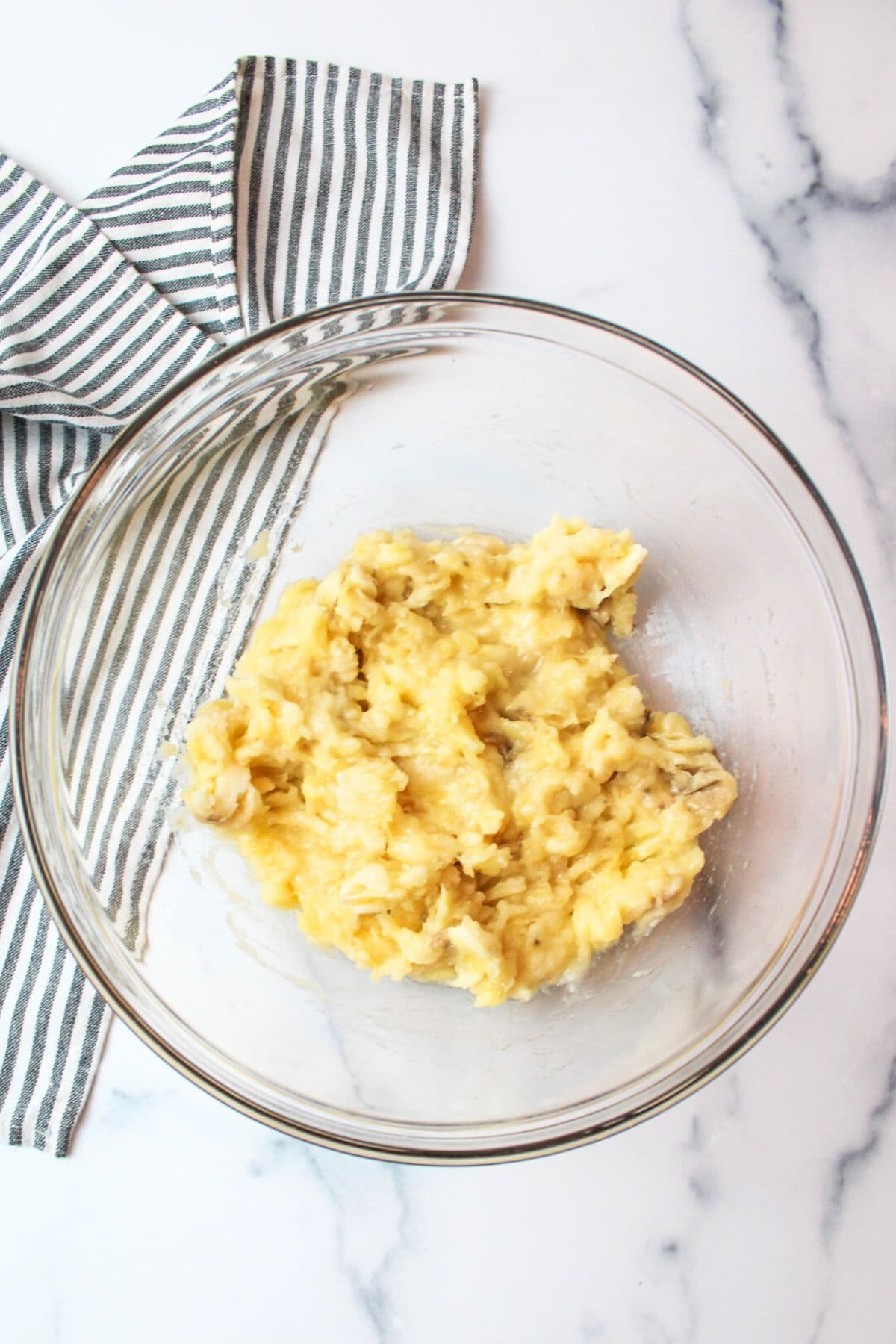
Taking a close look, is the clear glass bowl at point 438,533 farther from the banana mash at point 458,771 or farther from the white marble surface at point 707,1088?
the white marble surface at point 707,1088

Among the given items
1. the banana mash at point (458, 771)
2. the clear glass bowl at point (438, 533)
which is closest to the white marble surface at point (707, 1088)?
the clear glass bowl at point (438, 533)

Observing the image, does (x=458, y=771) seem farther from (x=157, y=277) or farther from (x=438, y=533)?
(x=157, y=277)

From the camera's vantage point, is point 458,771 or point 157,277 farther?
point 157,277

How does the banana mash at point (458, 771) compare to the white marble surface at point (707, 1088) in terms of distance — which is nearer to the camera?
the banana mash at point (458, 771)

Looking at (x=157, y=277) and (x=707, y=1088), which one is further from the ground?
(x=157, y=277)

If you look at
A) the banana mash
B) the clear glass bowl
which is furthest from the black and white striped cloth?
the banana mash

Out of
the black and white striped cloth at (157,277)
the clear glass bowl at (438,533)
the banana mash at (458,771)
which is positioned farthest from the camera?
the black and white striped cloth at (157,277)

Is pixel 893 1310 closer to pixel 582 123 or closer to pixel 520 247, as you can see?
pixel 520 247

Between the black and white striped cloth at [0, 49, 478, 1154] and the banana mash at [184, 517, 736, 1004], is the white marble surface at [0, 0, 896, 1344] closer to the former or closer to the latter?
the black and white striped cloth at [0, 49, 478, 1154]

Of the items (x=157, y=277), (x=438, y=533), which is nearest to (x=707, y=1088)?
(x=438, y=533)
